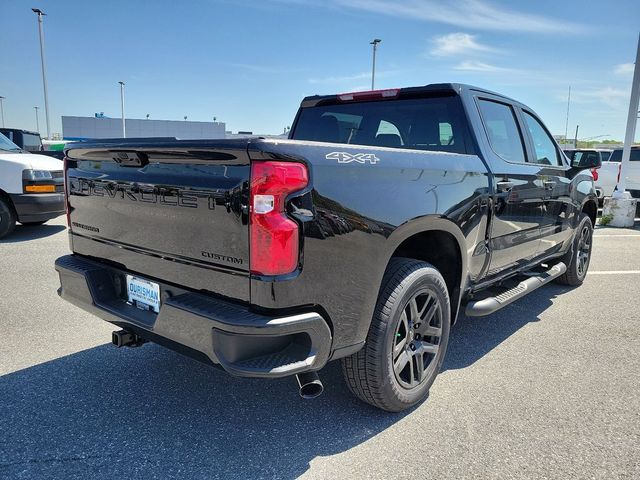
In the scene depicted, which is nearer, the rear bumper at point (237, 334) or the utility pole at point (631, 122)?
the rear bumper at point (237, 334)

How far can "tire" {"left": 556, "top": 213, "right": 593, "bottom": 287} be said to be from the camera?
17.7 ft

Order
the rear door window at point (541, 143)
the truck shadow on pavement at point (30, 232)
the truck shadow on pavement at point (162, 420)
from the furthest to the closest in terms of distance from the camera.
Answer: the truck shadow on pavement at point (30, 232)
the rear door window at point (541, 143)
the truck shadow on pavement at point (162, 420)

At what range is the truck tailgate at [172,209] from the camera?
2070 millimetres

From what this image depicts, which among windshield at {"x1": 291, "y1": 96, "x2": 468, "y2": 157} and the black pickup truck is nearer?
the black pickup truck

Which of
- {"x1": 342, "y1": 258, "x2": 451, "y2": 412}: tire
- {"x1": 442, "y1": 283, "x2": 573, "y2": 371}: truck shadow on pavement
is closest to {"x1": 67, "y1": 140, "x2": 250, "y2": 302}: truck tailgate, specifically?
{"x1": 342, "y1": 258, "x2": 451, "y2": 412}: tire

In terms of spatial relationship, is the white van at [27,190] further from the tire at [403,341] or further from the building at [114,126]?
the building at [114,126]

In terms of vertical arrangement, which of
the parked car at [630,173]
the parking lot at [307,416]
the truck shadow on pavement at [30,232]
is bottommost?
the parking lot at [307,416]

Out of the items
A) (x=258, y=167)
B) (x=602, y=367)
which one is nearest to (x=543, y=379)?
(x=602, y=367)

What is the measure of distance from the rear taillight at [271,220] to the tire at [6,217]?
23.2 ft

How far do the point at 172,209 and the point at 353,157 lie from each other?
0.89 meters

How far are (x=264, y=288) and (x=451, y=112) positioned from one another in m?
2.15

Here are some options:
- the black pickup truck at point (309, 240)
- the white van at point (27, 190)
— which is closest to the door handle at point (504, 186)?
the black pickup truck at point (309, 240)

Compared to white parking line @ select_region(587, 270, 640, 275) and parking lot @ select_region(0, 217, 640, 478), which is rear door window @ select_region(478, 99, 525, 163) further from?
white parking line @ select_region(587, 270, 640, 275)

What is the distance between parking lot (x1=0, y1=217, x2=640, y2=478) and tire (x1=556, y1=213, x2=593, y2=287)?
4.79 feet
